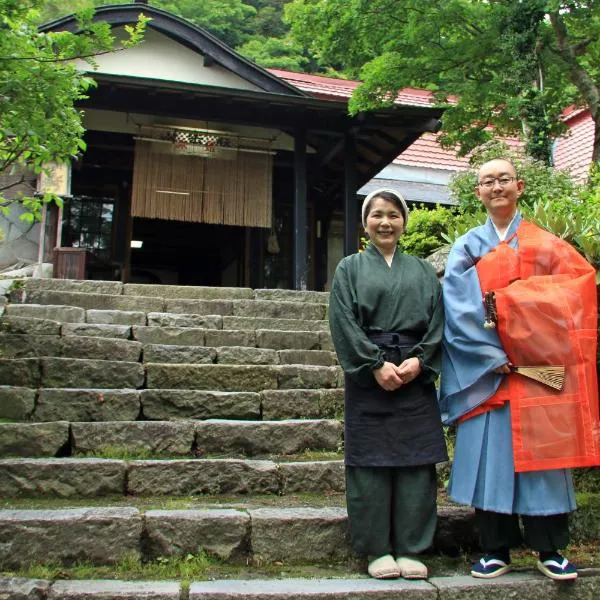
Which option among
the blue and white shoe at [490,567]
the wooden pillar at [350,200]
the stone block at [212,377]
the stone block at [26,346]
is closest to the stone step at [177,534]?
the blue and white shoe at [490,567]

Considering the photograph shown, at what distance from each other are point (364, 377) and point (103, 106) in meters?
7.84

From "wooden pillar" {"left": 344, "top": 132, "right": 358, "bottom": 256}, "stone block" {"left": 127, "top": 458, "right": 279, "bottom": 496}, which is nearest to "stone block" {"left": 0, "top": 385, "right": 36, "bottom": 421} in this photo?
"stone block" {"left": 127, "top": 458, "right": 279, "bottom": 496}

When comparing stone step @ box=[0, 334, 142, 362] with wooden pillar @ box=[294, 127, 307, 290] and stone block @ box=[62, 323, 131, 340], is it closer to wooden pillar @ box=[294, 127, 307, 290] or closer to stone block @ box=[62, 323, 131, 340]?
stone block @ box=[62, 323, 131, 340]

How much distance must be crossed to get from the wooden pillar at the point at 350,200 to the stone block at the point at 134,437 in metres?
6.32

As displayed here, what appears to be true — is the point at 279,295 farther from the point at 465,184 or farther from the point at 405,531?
the point at 405,531

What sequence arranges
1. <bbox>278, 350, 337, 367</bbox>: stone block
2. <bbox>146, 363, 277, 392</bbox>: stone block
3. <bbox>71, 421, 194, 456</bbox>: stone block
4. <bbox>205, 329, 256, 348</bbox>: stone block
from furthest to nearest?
1. <bbox>205, 329, 256, 348</bbox>: stone block
2. <bbox>278, 350, 337, 367</bbox>: stone block
3. <bbox>146, 363, 277, 392</bbox>: stone block
4. <bbox>71, 421, 194, 456</bbox>: stone block

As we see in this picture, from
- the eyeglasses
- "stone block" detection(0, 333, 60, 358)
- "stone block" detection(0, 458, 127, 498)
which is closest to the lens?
the eyeglasses

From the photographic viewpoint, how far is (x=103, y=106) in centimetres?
941

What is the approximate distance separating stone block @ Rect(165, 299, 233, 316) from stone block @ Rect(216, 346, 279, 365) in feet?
4.25

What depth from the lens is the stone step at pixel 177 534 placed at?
297cm

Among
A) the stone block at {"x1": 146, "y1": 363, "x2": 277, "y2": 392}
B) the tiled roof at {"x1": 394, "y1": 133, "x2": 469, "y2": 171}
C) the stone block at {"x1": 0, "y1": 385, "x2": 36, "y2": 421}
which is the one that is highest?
the tiled roof at {"x1": 394, "y1": 133, "x2": 469, "y2": 171}

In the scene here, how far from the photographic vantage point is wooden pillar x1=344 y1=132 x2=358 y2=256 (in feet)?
33.3

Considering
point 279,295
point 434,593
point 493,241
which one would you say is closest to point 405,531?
point 434,593

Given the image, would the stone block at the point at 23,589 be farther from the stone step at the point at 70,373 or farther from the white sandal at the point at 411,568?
the stone step at the point at 70,373
